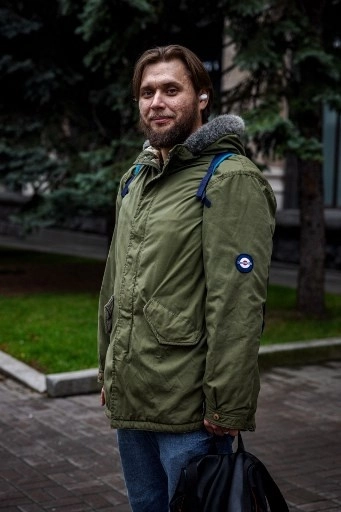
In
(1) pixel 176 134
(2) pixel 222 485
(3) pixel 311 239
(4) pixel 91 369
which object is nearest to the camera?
(2) pixel 222 485

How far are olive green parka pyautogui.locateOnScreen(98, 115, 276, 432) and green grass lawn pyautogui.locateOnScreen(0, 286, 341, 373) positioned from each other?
4.77 meters

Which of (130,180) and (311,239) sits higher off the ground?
(130,180)

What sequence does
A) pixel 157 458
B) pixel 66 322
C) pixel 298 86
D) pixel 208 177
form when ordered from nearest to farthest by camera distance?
pixel 208 177
pixel 157 458
pixel 298 86
pixel 66 322

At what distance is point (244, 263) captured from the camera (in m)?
2.87

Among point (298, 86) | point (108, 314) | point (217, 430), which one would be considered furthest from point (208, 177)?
point (298, 86)

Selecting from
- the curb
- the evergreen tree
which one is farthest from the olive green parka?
the evergreen tree

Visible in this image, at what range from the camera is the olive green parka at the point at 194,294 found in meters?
2.87

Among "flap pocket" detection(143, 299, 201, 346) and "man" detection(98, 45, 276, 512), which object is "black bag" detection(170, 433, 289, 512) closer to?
"man" detection(98, 45, 276, 512)

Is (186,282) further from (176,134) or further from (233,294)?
(176,134)

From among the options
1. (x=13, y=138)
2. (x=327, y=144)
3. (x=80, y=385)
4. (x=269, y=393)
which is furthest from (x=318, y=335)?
(x=327, y=144)

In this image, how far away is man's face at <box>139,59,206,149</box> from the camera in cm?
304

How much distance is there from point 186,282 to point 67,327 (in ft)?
22.2

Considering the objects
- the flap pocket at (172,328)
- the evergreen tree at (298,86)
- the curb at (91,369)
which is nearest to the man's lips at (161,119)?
the flap pocket at (172,328)

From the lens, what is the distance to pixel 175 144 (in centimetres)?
306
